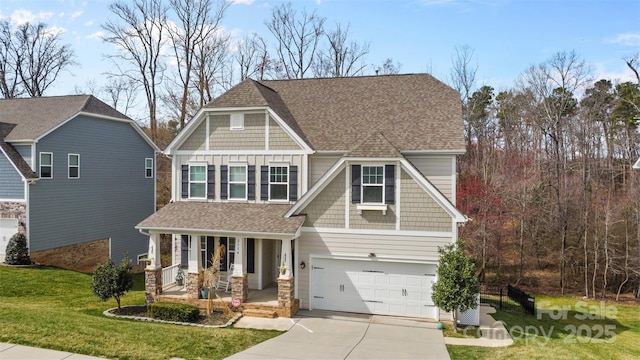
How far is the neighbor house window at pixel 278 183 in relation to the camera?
15.9 m

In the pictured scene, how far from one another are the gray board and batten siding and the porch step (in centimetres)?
1284

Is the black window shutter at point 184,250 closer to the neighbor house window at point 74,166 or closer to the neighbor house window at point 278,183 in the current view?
the neighbor house window at point 278,183

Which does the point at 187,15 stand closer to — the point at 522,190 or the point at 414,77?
the point at 414,77

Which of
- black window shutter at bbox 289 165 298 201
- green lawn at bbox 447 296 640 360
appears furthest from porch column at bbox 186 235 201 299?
green lawn at bbox 447 296 640 360

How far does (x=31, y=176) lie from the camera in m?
19.4

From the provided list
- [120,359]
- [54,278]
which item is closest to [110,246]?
[54,278]

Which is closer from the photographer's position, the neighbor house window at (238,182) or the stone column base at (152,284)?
the stone column base at (152,284)

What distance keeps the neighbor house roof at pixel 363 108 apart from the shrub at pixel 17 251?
37.9 feet

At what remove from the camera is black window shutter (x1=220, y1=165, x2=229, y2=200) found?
54.3ft

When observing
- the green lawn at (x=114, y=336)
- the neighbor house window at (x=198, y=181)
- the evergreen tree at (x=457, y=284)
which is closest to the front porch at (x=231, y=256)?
the neighbor house window at (x=198, y=181)

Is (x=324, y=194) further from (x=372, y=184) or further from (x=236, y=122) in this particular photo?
(x=236, y=122)

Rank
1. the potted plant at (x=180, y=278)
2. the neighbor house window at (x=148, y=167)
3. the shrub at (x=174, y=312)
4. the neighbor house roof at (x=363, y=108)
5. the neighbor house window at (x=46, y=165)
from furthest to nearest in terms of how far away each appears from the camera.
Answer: the neighbor house window at (x=148, y=167) < the neighbor house window at (x=46, y=165) < the potted plant at (x=180, y=278) < the neighbor house roof at (x=363, y=108) < the shrub at (x=174, y=312)

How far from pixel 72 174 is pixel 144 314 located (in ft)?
38.7

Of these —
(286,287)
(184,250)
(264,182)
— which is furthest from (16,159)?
(286,287)
